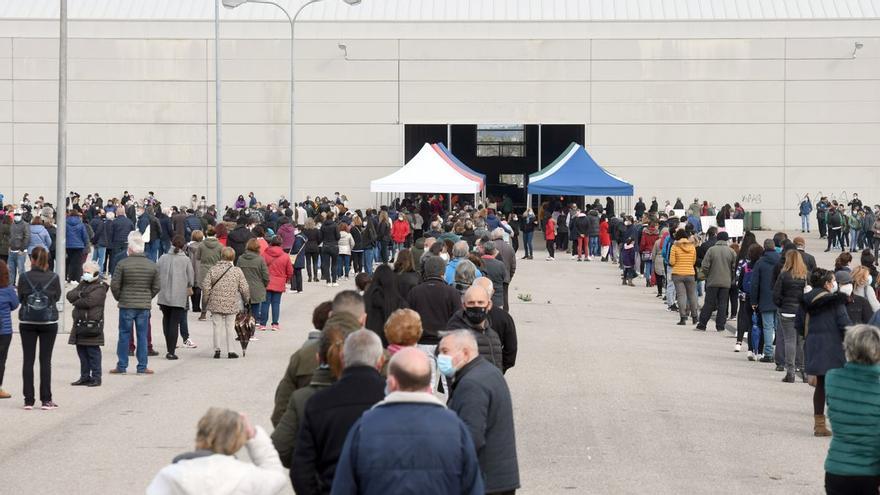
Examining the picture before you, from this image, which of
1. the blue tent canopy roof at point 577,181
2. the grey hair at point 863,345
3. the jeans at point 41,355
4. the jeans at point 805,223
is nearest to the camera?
the grey hair at point 863,345

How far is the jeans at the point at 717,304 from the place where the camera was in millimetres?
21266

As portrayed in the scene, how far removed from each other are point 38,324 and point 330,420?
25.5 ft

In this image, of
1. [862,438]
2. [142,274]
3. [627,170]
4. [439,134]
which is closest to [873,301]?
[862,438]

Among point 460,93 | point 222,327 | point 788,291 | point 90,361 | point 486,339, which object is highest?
point 460,93

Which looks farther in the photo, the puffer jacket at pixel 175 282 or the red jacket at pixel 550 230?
the red jacket at pixel 550 230

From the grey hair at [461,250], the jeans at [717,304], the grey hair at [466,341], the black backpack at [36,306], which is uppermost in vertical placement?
the grey hair at [461,250]

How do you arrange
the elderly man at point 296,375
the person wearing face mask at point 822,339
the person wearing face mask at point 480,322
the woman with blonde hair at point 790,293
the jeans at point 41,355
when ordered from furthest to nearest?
1. the woman with blonde hair at point 790,293
2. the jeans at point 41,355
3. the person wearing face mask at point 822,339
4. the person wearing face mask at point 480,322
5. the elderly man at point 296,375

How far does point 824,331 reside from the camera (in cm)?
1224

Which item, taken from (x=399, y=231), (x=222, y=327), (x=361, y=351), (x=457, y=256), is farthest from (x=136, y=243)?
(x=399, y=231)

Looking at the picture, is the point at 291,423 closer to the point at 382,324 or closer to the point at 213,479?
the point at 213,479

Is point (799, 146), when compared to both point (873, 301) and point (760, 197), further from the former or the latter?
point (873, 301)

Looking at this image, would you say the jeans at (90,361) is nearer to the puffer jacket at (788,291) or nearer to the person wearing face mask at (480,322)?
the person wearing face mask at (480,322)

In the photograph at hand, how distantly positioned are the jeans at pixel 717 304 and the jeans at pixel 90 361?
9821mm

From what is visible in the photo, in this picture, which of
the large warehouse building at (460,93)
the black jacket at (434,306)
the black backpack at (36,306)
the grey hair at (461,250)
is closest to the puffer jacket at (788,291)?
the grey hair at (461,250)
